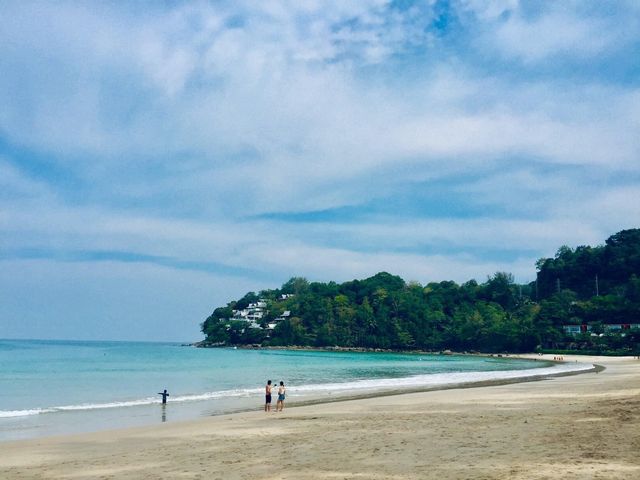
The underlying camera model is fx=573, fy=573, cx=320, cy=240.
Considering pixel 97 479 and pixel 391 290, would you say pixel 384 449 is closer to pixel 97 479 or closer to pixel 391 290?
pixel 97 479

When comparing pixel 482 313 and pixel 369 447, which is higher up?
pixel 482 313

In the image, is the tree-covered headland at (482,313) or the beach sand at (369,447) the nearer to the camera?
the beach sand at (369,447)

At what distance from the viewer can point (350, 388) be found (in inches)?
1478

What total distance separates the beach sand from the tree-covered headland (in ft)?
284

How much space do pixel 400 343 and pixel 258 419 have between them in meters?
140

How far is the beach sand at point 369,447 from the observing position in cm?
1077

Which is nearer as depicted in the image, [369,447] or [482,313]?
[369,447]

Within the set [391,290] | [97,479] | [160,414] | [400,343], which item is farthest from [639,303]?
[97,479]

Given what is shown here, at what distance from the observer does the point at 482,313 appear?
146 metres

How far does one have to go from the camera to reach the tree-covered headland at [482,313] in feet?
363

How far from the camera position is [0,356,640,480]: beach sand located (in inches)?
424

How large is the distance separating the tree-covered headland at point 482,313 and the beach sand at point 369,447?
3403 inches

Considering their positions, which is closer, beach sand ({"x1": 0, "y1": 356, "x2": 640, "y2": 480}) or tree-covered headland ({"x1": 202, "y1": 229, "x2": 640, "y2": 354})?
beach sand ({"x1": 0, "y1": 356, "x2": 640, "y2": 480})

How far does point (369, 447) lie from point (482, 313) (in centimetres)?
13856
